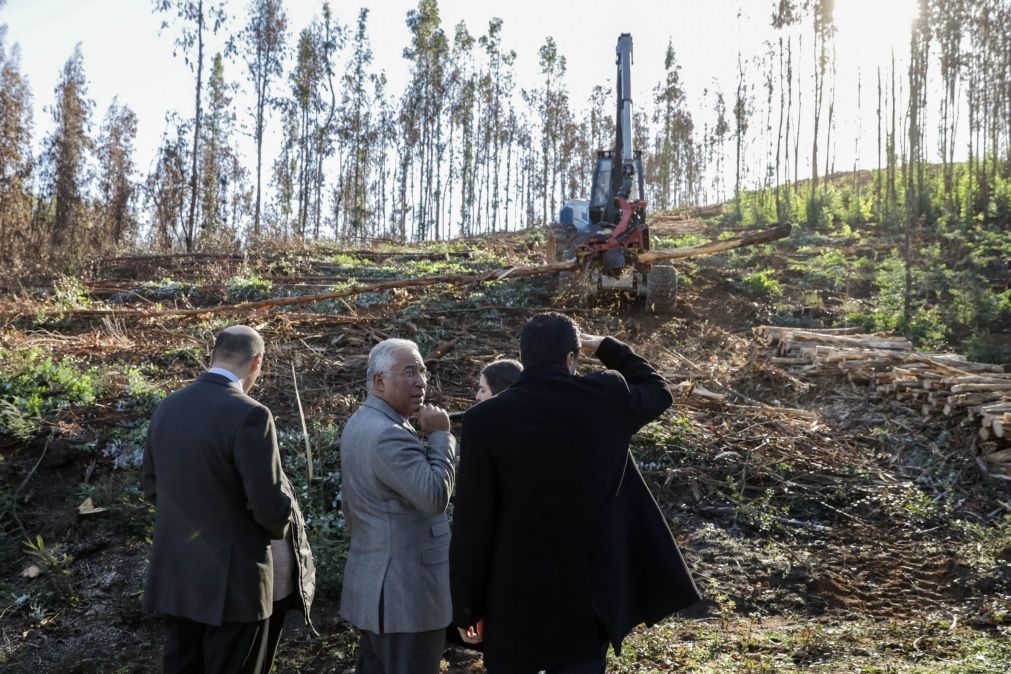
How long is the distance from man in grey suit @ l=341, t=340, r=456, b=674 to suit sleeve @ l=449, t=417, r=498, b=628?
37cm

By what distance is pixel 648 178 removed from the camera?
176 feet

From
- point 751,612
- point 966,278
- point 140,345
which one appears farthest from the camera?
point 966,278

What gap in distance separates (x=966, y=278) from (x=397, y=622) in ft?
47.6

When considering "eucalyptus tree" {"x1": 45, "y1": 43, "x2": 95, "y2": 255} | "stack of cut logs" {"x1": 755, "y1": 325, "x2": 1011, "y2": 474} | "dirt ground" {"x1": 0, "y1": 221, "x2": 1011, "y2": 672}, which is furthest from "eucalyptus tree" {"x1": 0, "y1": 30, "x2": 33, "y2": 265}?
"stack of cut logs" {"x1": 755, "y1": 325, "x2": 1011, "y2": 474}

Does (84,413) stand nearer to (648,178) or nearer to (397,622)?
(397,622)

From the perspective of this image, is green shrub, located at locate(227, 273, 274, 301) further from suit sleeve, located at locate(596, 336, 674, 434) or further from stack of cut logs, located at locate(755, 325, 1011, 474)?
suit sleeve, located at locate(596, 336, 674, 434)

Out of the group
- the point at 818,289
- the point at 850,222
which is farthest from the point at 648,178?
the point at 818,289

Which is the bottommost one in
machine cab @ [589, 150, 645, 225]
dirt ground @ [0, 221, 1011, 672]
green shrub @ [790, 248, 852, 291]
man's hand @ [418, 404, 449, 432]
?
dirt ground @ [0, 221, 1011, 672]

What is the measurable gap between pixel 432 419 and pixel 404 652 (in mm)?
883

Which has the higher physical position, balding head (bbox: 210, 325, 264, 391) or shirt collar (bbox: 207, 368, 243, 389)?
balding head (bbox: 210, 325, 264, 391)

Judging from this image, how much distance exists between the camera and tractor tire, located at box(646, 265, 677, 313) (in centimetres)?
1348

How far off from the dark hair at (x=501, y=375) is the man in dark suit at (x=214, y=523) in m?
0.93

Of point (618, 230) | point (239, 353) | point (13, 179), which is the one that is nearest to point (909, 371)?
point (618, 230)

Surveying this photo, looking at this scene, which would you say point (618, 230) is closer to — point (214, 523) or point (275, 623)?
point (275, 623)
